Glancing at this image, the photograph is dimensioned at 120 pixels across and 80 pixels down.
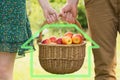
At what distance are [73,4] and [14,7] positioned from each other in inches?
18.0

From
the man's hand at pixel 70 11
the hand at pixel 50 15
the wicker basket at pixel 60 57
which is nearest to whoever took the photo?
the wicker basket at pixel 60 57

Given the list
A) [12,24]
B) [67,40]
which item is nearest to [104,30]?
[67,40]

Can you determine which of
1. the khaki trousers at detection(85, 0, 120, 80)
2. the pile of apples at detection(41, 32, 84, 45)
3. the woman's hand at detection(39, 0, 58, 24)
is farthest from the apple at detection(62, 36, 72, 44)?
the khaki trousers at detection(85, 0, 120, 80)

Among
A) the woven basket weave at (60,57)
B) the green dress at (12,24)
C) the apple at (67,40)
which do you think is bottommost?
the woven basket weave at (60,57)

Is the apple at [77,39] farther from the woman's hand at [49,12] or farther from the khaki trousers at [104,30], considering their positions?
the khaki trousers at [104,30]

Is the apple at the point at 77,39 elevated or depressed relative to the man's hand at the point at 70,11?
depressed

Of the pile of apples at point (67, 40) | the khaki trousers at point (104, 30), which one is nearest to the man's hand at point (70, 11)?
the khaki trousers at point (104, 30)

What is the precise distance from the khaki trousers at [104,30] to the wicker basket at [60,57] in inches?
14.0

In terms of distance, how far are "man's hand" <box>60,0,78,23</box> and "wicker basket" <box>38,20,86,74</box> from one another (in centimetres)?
30

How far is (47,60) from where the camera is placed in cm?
282

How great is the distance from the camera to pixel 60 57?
2.81 m

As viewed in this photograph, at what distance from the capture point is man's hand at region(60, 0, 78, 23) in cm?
310

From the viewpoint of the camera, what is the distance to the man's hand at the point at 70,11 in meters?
3.10

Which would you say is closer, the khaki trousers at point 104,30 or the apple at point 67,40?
the apple at point 67,40
